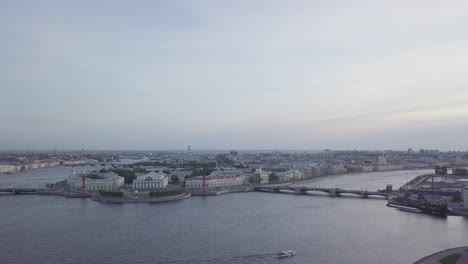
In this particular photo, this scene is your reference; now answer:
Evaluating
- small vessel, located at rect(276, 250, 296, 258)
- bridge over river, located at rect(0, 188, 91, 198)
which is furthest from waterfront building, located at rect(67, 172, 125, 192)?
small vessel, located at rect(276, 250, 296, 258)

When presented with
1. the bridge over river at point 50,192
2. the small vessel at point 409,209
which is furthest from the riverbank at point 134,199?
the small vessel at point 409,209

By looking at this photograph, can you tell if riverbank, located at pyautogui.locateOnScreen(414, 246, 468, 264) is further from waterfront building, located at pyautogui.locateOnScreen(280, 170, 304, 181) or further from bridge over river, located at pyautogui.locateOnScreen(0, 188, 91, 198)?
waterfront building, located at pyautogui.locateOnScreen(280, 170, 304, 181)

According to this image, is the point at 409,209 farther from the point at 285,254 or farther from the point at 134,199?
the point at 134,199

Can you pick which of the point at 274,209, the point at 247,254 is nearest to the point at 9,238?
the point at 247,254

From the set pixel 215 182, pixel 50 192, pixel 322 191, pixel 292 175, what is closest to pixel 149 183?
pixel 215 182

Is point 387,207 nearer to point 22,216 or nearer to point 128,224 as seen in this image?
point 128,224

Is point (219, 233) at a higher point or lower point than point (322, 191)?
lower
